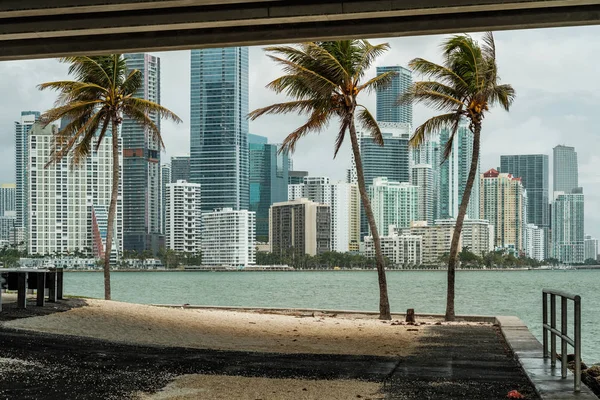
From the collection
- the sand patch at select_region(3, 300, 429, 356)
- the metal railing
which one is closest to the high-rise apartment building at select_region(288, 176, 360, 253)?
the sand patch at select_region(3, 300, 429, 356)

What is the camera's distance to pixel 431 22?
14031 millimetres

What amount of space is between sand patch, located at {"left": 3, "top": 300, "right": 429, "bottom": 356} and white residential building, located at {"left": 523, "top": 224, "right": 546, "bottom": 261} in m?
167

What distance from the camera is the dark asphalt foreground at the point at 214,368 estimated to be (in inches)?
337

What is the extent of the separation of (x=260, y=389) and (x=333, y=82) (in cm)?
1295

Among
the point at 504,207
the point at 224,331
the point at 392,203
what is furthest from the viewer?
the point at 392,203

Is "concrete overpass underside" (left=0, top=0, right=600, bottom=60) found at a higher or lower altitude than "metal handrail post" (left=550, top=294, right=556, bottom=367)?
higher

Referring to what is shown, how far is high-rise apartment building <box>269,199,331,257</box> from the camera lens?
16450 centimetres

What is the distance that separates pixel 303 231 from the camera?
16575 cm

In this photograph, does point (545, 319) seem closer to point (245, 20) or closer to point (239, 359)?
point (239, 359)

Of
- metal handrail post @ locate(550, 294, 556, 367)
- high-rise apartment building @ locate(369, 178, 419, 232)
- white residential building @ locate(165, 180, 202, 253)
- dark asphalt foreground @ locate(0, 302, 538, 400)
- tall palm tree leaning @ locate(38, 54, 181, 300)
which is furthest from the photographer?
high-rise apartment building @ locate(369, 178, 419, 232)

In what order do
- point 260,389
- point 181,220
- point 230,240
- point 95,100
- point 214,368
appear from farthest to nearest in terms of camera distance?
point 181,220, point 230,240, point 95,100, point 214,368, point 260,389

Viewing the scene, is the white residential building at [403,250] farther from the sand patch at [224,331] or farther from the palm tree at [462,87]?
the sand patch at [224,331]

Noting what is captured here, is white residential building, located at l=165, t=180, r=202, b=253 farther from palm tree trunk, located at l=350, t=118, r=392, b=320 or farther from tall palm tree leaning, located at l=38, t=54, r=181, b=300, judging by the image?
palm tree trunk, located at l=350, t=118, r=392, b=320

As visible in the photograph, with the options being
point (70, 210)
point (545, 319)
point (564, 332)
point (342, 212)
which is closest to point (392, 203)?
→ point (342, 212)
